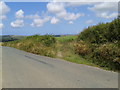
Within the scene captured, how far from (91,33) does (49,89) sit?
1104cm

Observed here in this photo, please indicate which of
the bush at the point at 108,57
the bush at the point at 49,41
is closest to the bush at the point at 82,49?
the bush at the point at 108,57

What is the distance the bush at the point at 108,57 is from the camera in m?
11.0

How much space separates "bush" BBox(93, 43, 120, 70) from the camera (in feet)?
36.1

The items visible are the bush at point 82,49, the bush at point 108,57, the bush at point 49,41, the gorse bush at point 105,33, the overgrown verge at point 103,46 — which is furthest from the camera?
the bush at point 49,41

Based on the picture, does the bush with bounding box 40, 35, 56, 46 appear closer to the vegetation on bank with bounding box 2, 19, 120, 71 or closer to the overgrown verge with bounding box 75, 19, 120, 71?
the vegetation on bank with bounding box 2, 19, 120, 71

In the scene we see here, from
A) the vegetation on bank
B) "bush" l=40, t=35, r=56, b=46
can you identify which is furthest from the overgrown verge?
"bush" l=40, t=35, r=56, b=46

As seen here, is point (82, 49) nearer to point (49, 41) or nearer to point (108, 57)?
point (108, 57)

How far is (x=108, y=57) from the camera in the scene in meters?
11.9

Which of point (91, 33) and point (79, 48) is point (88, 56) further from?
point (91, 33)

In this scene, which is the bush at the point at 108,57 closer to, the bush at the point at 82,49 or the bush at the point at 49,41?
the bush at the point at 82,49

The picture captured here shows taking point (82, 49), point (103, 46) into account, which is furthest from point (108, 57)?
point (82, 49)

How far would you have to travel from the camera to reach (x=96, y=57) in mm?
13547

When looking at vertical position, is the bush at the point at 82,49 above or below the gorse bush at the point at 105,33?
below

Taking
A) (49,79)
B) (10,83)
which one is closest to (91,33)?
(49,79)
